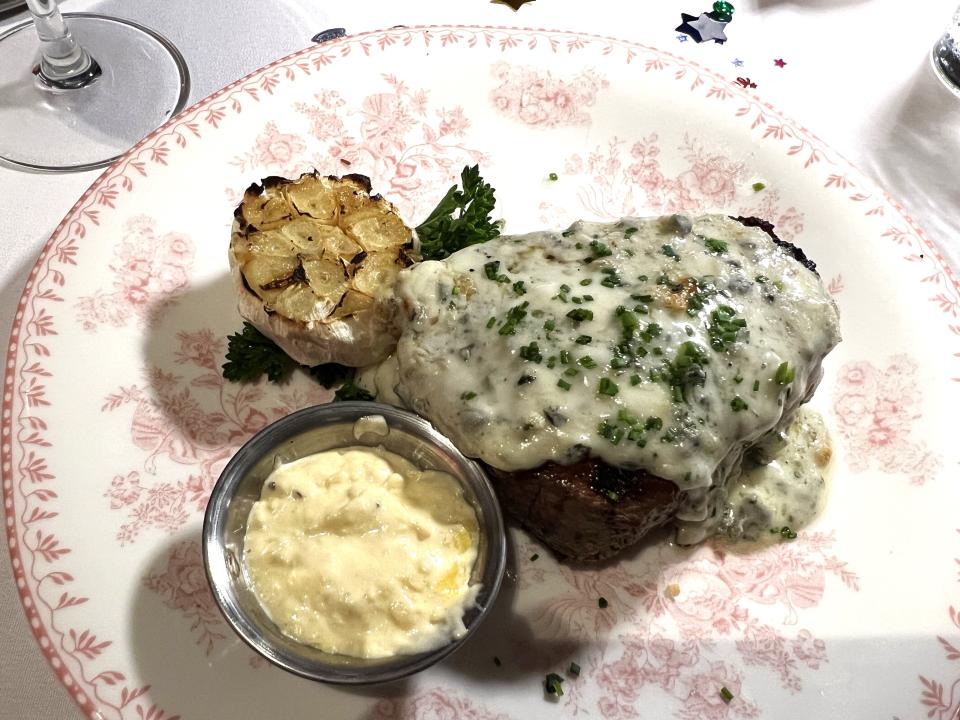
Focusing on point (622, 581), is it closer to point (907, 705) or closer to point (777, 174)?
point (907, 705)

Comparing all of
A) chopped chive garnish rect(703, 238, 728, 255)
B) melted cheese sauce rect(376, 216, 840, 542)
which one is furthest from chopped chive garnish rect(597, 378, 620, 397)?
chopped chive garnish rect(703, 238, 728, 255)

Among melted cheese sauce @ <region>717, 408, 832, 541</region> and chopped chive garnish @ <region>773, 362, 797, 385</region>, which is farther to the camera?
melted cheese sauce @ <region>717, 408, 832, 541</region>

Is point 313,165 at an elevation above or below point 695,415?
below

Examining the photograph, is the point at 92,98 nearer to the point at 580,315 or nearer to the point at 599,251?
the point at 599,251

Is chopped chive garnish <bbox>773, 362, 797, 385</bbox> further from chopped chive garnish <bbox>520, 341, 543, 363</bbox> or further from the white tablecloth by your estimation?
the white tablecloth

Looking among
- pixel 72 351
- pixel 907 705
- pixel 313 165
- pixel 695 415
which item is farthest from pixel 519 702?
pixel 313 165
